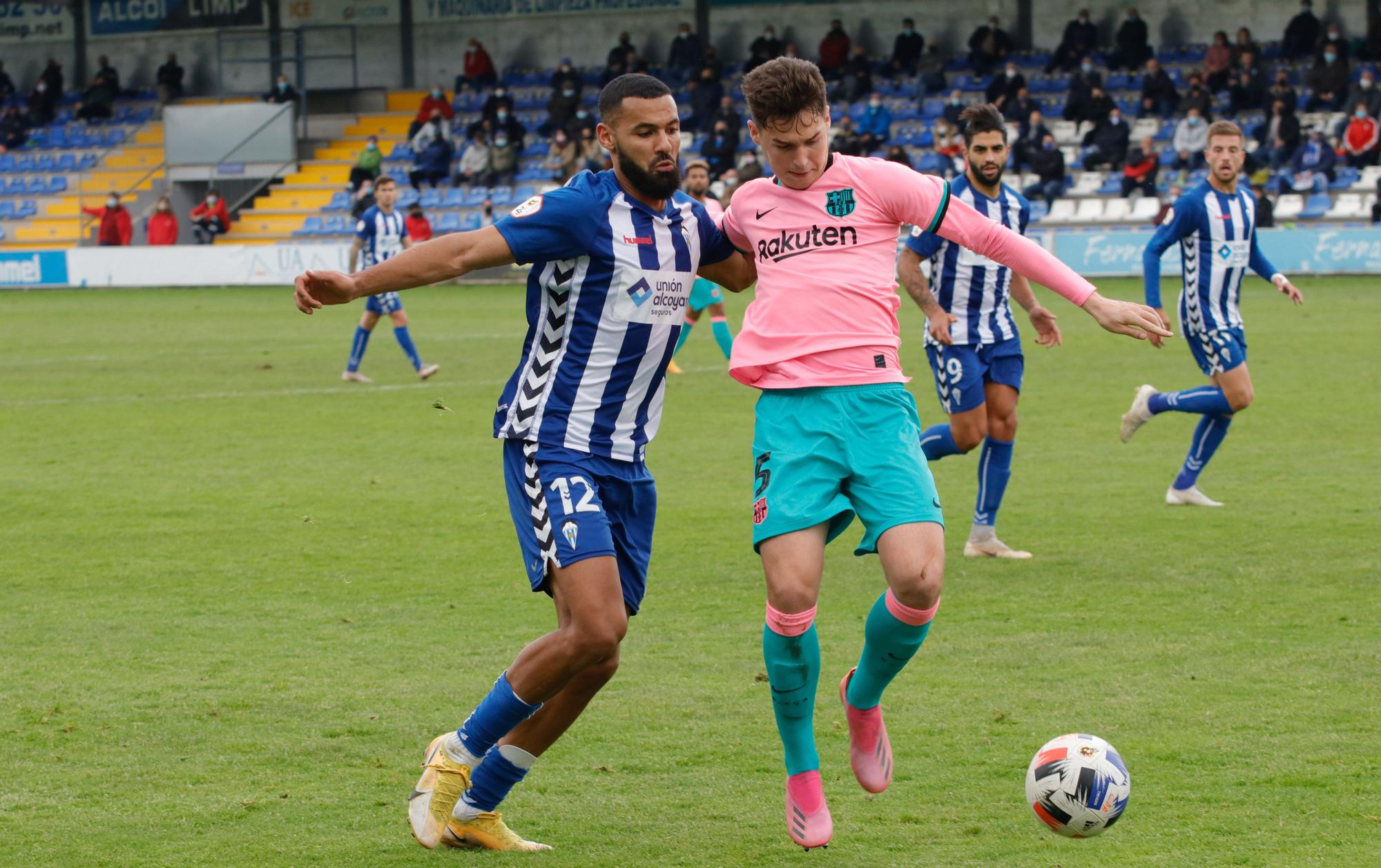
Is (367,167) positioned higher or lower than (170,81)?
lower

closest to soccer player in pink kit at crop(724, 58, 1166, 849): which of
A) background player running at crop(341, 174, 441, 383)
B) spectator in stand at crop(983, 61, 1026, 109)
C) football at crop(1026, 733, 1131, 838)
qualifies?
football at crop(1026, 733, 1131, 838)

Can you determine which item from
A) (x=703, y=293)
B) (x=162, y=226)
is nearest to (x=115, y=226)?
(x=162, y=226)

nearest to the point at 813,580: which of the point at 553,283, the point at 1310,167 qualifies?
the point at 553,283

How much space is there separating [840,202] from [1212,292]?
5.38 meters

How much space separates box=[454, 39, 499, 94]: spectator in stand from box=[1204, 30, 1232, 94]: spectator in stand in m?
17.4

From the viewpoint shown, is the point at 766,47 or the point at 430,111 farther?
the point at 430,111

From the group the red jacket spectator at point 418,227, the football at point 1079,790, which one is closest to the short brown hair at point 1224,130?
the football at point 1079,790

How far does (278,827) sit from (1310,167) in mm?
27443

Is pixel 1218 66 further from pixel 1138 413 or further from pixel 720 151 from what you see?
pixel 1138 413

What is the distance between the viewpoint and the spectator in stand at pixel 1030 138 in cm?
3077

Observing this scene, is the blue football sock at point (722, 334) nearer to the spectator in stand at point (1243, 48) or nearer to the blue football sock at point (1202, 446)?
the blue football sock at point (1202, 446)

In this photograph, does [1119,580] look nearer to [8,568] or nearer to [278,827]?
[278,827]

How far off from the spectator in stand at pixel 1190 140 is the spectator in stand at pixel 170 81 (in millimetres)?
25833

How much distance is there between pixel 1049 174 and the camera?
1196 inches
